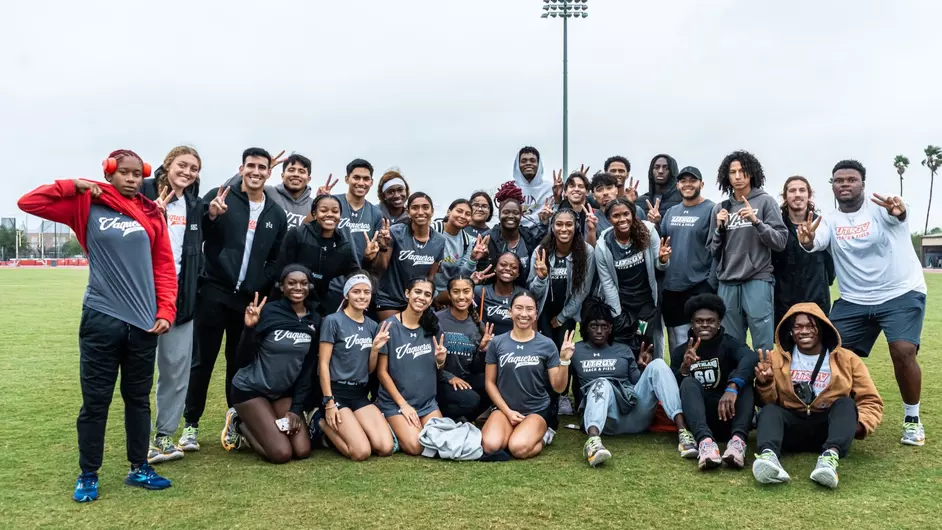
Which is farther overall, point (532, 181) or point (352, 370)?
point (532, 181)

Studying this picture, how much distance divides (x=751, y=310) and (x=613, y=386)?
1407 millimetres

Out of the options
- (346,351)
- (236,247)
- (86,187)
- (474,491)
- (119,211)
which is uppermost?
(86,187)

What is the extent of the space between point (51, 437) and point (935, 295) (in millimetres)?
24871

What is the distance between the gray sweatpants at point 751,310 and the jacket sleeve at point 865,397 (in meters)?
0.98

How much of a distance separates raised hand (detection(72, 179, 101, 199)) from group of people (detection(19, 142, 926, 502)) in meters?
0.01

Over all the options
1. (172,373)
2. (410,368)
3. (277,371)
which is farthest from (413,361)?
(172,373)

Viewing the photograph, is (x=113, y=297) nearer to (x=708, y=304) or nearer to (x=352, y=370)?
(x=352, y=370)

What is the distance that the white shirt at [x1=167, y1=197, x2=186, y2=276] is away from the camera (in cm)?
476

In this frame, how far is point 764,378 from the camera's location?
4.87m

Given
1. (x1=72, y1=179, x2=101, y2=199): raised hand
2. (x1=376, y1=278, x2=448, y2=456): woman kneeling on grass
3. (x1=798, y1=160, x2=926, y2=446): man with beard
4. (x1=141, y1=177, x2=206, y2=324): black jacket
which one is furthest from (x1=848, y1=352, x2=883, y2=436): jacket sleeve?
(x1=72, y1=179, x2=101, y2=199): raised hand

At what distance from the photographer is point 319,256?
18.2ft

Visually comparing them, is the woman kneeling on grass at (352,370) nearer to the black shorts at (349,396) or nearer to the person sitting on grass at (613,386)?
the black shorts at (349,396)

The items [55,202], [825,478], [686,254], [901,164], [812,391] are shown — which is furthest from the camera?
[901,164]

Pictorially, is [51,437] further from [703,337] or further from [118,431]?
[703,337]
